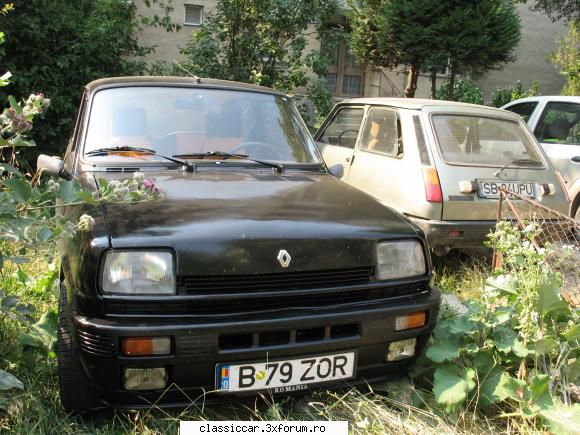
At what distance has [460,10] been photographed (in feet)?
32.7

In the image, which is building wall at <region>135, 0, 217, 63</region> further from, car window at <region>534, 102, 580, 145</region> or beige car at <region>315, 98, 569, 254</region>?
beige car at <region>315, 98, 569, 254</region>

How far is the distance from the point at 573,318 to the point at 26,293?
3.30 meters

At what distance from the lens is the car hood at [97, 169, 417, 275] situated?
2.19 meters

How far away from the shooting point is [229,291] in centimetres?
223

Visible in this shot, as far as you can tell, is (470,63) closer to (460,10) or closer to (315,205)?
(460,10)

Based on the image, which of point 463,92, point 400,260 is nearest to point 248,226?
point 400,260

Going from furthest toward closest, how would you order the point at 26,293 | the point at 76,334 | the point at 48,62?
the point at 48,62
the point at 26,293
the point at 76,334

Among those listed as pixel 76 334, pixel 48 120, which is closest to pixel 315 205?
pixel 76 334

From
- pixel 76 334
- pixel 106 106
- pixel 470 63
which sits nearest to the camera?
pixel 76 334

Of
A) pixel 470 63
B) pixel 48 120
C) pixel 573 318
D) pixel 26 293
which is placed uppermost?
pixel 470 63

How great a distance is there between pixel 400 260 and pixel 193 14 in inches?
532

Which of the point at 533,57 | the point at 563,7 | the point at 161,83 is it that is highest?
the point at 563,7

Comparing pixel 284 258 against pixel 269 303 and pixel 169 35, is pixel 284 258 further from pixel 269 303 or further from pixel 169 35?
pixel 169 35

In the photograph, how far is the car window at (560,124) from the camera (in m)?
6.43
